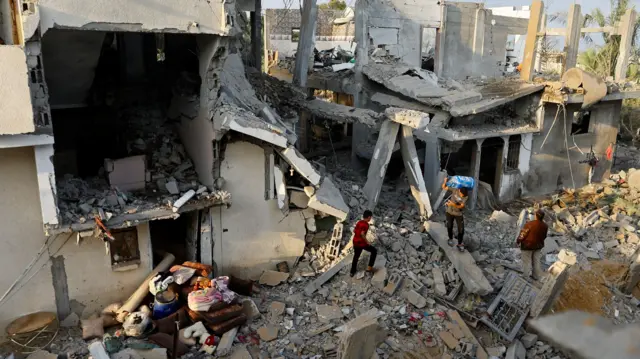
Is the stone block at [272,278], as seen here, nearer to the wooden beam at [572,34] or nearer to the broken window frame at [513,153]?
the broken window frame at [513,153]

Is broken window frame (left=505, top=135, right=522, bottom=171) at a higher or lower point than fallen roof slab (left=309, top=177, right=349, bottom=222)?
lower

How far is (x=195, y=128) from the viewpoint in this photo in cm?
1166

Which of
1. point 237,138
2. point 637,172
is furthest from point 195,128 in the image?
point 637,172

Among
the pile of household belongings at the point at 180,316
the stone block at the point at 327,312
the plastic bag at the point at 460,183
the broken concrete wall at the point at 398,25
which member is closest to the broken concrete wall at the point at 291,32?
the broken concrete wall at the point at 398,25

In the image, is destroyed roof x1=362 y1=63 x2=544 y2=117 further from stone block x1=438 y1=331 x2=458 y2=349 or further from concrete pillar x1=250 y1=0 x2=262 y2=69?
stone block x1=438 y1=331 x2=458 y2=349

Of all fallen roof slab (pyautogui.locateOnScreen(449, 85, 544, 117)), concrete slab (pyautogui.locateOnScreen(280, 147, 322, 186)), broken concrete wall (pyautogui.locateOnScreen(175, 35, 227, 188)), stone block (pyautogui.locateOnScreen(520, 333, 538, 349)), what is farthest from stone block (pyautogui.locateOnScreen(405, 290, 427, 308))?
fallen roof slab (pyautogui.locateOnScreen(449, 85, 544, 117))

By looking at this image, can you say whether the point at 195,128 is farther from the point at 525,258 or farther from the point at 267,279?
the point at 525,258

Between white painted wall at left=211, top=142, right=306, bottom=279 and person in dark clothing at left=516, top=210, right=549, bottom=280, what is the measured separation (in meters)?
4.81

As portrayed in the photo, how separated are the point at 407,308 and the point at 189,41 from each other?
807 centimetres

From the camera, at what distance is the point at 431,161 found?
17.7 m

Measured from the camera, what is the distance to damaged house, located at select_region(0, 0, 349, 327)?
8.89 meters

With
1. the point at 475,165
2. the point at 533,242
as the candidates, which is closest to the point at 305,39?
the point at 475,165

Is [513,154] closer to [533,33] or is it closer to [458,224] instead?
[533,33]

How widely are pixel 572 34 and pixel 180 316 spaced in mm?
18980
